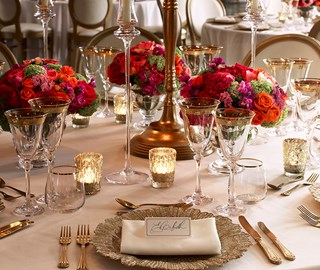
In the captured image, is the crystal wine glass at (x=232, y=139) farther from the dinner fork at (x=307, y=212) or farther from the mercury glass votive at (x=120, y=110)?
the mercury glass votive at (x=120, y=110)

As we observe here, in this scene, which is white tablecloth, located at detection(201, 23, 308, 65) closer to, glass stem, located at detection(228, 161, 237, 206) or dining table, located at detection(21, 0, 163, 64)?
dining table, located at detection(21, 0, 163, 64)

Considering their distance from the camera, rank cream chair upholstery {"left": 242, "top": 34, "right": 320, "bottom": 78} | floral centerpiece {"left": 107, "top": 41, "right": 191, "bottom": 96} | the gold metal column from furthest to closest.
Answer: cream chair upholstery {"left": 242, "top": 34, "right": 320, "bottom": 78} < floral centerpiece {"left": 107, "top": 41, "right": 191, "bottom": 96} < the gold metal column

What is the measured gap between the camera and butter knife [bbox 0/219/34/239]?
48.6 inches

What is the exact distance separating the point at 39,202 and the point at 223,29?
2984mm

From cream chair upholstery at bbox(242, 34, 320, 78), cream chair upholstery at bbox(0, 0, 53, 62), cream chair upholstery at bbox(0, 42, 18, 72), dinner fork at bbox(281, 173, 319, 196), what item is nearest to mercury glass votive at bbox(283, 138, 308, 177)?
dinner fork at bbox(281, 173, 319, 196)

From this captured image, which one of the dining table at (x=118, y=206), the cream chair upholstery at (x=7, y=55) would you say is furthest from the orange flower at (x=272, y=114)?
the cream chair upholstery at (x=7, y=55)

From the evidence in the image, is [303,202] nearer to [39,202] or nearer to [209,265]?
[209,265]

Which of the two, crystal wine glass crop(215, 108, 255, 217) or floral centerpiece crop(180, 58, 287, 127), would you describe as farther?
floral centerpiece crop(180, 58, 287, 127)

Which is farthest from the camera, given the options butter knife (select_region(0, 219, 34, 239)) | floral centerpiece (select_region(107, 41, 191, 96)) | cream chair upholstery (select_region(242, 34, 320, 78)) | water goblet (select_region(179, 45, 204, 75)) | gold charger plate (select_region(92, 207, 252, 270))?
cream chair upholstery (select_region(242, 34, 320, 78))

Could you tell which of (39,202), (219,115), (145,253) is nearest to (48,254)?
(145,253)

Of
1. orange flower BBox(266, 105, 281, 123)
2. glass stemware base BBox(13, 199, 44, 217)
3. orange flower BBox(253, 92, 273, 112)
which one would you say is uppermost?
orange flower BBox(253, 92, 273, 112)

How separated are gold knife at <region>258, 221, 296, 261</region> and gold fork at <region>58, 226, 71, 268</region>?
388mm

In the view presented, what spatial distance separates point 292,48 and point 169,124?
1.21 meters

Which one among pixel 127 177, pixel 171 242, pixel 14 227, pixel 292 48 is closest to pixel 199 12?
pixel 292 48
